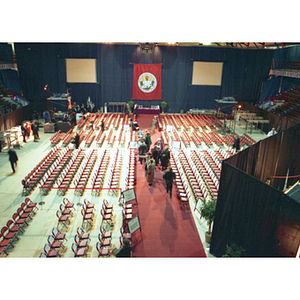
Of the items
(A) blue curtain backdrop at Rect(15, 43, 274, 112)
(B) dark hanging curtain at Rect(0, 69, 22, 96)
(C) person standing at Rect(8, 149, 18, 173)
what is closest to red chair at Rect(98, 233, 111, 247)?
(C) person standing at Rect(8, 149, 18, 173)

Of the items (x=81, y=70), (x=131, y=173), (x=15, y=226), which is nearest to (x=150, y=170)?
(x=131, y=173)

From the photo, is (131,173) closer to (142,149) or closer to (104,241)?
(142,149)

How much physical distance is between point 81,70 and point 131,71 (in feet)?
17.7

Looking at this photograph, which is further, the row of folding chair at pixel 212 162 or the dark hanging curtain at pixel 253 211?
the row of folding chair at pixel 212 162

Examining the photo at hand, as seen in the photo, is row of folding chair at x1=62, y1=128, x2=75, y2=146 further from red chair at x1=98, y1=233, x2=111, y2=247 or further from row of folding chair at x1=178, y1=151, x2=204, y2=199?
red chair at x1=98, y1=233, x2=111, y2=247

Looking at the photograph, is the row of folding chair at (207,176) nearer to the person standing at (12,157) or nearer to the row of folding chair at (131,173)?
the row of folding chair at (131,173)

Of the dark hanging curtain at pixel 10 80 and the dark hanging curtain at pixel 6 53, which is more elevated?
the dark hanging curtain at pixel 6 53

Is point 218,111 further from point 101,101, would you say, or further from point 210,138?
point 101,101

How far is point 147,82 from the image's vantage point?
93.6ft

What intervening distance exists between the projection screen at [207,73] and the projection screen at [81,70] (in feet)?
36.4

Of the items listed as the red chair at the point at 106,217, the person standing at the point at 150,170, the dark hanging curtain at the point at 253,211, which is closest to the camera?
the dark hanging curtain at the point at 253,211

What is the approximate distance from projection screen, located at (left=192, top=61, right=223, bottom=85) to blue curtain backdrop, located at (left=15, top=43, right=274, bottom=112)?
45 cm

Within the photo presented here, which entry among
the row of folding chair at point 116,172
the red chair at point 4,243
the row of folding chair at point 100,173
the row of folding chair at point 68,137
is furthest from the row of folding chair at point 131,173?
the row of folding chair at point 68,137

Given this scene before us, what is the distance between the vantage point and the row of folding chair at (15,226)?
8367 millimetres
